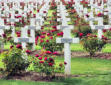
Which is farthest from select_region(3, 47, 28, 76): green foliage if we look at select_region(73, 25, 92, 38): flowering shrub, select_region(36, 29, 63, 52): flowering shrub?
select_region(73, 25, 92, 38): flowering shrub

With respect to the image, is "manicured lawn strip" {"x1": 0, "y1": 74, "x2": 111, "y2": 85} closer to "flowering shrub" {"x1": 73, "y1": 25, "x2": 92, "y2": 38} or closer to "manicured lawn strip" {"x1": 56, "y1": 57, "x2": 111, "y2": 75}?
"manicured lawn strip" {"x1": 56, "y1": 57, "x2": 111, "y2": 75}

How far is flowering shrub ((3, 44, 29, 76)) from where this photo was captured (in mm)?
11992

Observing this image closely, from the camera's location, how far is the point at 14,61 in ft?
39.3

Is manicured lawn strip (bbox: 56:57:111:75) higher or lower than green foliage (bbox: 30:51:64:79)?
lower

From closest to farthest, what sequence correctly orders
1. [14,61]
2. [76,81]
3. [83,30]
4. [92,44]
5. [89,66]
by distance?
[76,81] → [14,61] → [89,66] → [92,44] → [83,30]

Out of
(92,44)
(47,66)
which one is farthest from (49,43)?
(47,66)

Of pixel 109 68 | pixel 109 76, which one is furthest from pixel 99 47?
pixel 109 76

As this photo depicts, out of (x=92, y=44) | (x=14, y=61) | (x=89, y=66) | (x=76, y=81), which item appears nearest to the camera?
(x=76, y=81)

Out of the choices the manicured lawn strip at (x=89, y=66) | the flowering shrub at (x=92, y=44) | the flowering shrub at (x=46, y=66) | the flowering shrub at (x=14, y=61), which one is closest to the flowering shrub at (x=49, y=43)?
the manicured lawn strip at (x=89, y=66)

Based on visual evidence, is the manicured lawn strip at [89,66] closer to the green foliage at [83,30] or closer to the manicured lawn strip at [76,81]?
the manicured lawn strip at [76,81]

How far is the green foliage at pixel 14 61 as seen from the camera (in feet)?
39.3

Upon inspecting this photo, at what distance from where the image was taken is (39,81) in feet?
38.1

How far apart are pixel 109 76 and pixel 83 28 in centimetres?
812

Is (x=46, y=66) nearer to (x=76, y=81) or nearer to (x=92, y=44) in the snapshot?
(x=76, y=81)
